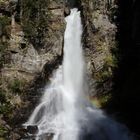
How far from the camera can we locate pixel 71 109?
124 ft

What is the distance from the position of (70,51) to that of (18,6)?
6.26 metres

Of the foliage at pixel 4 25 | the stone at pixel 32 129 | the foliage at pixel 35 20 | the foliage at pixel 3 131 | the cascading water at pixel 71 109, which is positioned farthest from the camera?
the foliage at pixel 35 20

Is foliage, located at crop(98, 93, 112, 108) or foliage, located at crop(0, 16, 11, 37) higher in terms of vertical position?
foliage, located at crop(0, 16, 11, 37)

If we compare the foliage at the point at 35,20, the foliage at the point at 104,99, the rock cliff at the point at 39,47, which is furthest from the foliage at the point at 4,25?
the foliage at the point at 104,99

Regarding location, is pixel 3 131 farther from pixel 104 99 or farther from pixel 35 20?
pixel 35 20

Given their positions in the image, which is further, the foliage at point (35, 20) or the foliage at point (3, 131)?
the foliage at point (35, 20)

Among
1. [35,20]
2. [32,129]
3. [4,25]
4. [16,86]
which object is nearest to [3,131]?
[32,129]

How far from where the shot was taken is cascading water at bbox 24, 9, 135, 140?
32750 mm

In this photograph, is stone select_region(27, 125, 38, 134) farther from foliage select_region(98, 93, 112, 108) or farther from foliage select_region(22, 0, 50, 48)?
foliage select_region(22, 0, 50, 48)

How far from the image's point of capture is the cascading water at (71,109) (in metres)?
32.8

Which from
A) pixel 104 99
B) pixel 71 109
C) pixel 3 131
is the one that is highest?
pixel 104 99

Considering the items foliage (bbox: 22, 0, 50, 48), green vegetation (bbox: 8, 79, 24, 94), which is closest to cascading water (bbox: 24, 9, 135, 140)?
green vegetation (bbox: 8, 79, 24, 94)

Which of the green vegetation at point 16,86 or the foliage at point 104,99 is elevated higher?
the green vegetation at point 16,86

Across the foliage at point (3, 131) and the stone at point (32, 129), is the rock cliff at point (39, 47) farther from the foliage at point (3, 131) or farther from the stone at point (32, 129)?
the stone at point (32, 129)
